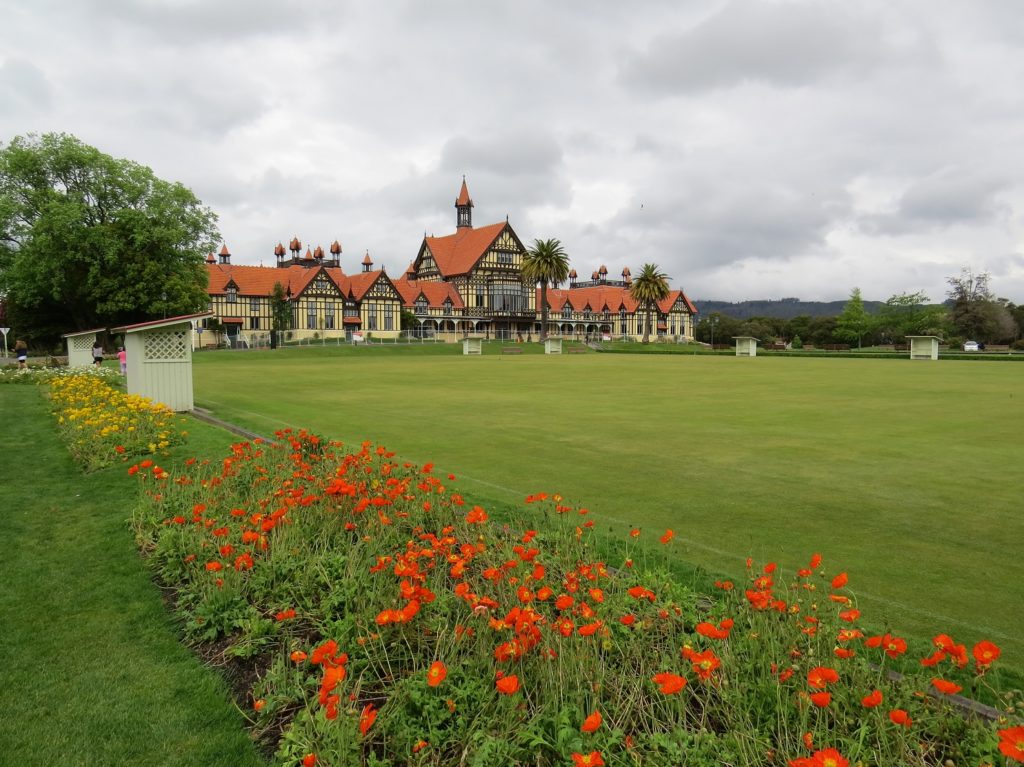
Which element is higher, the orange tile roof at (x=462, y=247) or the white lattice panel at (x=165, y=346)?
the orange tile roof at (x=462, y=247)

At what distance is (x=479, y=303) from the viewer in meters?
90.1

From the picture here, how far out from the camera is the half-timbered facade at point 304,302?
74.6 metres

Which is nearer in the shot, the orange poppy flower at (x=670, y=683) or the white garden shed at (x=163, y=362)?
the orange poppy flower at (x=670, y=683)

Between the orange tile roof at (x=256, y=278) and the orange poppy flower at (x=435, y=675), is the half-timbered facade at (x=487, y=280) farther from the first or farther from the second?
the orange poppy flower at (x=435, y=675)

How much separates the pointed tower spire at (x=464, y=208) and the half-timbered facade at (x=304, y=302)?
2310cm

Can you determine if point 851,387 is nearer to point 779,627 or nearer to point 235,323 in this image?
point 779,627

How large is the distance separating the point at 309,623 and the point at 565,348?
71074 millimetres

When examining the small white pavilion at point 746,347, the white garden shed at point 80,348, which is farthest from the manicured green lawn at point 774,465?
the small white pavilion at point 746,347

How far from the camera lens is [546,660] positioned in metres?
3.23

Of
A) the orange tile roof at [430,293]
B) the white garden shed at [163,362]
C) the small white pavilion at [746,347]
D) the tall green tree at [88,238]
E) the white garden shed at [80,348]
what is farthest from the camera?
the orange tile roof at [430,293]

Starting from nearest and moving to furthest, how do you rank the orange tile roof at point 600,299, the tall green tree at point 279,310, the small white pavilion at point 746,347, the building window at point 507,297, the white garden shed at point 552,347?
the small white pavilion at point 746,347, the white garden shed at point 552,347, the tall green tree at point 279,310, the building window at point 507,297, the orange tile roof at point 600,299

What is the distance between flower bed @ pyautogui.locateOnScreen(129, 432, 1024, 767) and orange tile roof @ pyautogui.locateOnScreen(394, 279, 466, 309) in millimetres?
83817

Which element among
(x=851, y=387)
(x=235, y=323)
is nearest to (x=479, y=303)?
(x=235, y=323)

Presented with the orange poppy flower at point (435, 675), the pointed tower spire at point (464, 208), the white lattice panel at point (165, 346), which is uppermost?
the pointed tower spire at point (464, 208)
